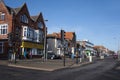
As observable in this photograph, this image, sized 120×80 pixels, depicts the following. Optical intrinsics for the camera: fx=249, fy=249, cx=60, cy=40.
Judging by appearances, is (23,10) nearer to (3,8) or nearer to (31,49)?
(3,8)

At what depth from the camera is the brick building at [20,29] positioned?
165ft

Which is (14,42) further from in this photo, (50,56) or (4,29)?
(50,56)

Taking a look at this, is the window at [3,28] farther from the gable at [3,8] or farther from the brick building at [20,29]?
the gable at [3,8]

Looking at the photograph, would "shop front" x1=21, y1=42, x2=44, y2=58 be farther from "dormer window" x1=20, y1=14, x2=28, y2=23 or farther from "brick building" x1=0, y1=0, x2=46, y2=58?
"dormer window" x1=20, y1=14, x2=28, y2=23

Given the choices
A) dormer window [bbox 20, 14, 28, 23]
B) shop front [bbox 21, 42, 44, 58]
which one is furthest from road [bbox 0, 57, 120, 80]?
dormer window [bbox 20, 14, 28, 23]

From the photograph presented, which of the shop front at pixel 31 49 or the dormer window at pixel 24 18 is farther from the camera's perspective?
the dormer window at pixel 24 18

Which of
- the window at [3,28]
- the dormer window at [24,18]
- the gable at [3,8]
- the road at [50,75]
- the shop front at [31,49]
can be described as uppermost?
the gable at [3,8]

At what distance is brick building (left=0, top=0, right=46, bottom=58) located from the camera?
1983 inches

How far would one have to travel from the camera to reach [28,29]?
184ft

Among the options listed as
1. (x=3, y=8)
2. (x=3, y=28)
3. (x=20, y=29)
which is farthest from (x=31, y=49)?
(x=3, y=8)

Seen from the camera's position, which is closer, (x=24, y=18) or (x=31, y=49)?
(x=24, y=18)

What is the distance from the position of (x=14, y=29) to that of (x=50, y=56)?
13.7 metres

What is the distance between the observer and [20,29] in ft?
178

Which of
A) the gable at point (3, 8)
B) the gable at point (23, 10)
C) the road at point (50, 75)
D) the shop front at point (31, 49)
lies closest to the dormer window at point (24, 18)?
the gable at point (23, 10)
